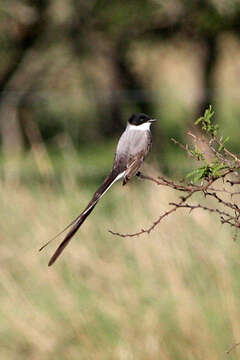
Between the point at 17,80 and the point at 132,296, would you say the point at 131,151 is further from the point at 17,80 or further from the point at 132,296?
the point at 17,80

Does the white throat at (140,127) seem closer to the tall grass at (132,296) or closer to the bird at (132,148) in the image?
the bird at (132,148)

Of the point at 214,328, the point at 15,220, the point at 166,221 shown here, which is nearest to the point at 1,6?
the point at 15,220

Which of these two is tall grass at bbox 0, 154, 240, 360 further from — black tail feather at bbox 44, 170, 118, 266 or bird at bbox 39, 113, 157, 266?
black tail feather at bbox 44, 170, 118, 266

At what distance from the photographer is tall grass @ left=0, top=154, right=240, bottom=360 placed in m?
6.45

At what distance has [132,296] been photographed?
22.5 ft

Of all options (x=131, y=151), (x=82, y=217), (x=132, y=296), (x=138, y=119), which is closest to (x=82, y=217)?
(x=82, y=217)

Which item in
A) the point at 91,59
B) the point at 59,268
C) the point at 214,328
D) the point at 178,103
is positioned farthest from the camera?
the point at 178,103

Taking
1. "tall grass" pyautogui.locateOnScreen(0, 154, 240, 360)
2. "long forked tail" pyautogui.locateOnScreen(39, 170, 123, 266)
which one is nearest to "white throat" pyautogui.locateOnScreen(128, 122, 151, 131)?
"long forked tail" pyautogui.locateOnScreen(39, 170, 123, 266)

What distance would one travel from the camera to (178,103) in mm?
28719

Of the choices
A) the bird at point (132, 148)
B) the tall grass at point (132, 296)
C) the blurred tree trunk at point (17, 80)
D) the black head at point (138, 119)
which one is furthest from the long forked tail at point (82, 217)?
the blurred tree trunk at point (17, 80)

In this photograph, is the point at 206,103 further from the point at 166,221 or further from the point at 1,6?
the point at 166,221

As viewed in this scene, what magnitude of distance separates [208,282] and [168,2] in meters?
11.0

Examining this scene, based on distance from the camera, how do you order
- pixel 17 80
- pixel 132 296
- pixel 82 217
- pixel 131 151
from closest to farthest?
pixel 82 217
pixel 131 151
pixel 132 296
pixel 17 80

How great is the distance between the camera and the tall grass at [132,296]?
6453mm
